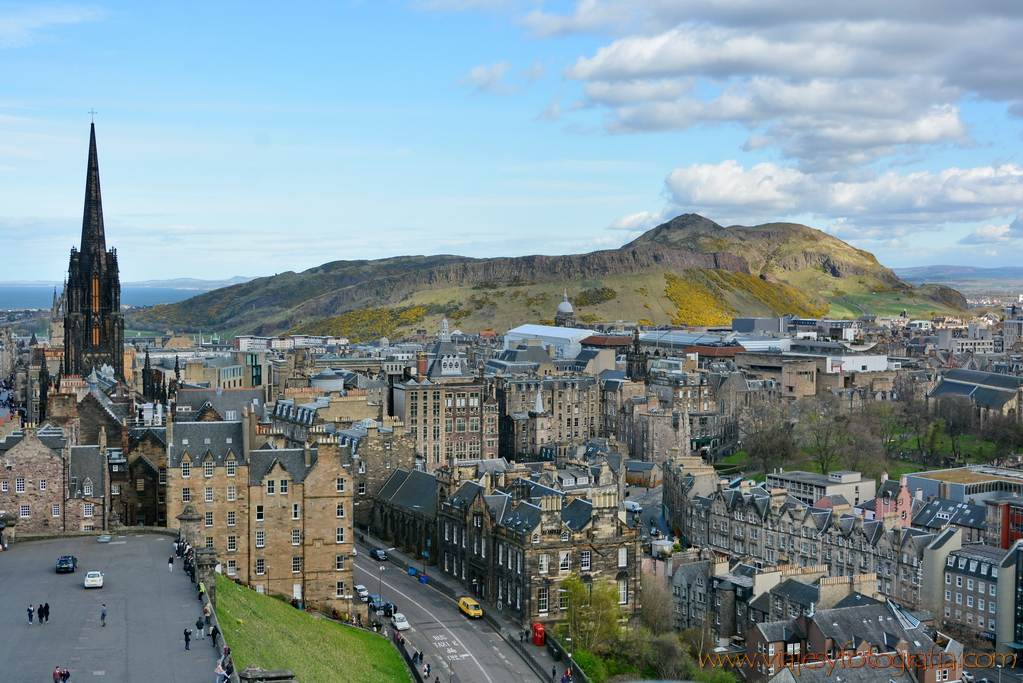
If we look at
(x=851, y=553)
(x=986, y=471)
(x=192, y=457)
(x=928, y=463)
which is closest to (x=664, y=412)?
(x=928, y=463)

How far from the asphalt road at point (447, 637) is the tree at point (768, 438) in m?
55.8

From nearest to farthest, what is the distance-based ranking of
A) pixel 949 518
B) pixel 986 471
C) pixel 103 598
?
pixel 103 598, pixel 949 518, pixel 986 471

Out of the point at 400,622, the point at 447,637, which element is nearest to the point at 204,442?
the point at 400,622

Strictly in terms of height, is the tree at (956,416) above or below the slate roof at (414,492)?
above

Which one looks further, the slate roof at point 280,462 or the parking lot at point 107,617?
the slate roof at point 280,462

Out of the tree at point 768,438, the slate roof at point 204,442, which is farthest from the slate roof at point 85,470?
the tree at point 768,438

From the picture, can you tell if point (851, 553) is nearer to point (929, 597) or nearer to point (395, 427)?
point (929, 597)

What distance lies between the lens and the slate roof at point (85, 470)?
56481 millimetres

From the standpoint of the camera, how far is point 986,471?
325 feet

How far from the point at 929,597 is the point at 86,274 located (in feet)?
286

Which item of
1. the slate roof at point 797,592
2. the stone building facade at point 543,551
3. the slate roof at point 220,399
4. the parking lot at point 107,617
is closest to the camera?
the parking lot at point 107,617

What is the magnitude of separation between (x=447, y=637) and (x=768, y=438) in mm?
65053

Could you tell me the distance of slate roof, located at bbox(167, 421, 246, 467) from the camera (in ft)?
195

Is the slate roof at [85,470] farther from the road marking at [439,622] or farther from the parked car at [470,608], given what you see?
the parked car at [470,608]
